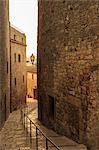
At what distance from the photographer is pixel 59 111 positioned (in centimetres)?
967

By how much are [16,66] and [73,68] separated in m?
13.1

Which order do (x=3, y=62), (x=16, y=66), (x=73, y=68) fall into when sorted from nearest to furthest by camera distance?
(x=73, y=68) < (x=3, y=62) < (x=16, y=66)

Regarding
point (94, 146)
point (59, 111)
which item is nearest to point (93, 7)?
point (94, 146)

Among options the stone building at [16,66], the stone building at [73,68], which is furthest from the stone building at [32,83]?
the stone building at [73,68]

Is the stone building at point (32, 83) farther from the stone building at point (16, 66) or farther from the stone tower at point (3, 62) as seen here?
the stone tower at point (3, 62)

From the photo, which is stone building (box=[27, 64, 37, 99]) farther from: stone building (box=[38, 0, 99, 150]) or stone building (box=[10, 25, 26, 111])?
stone building (box=[38, 0, 99, 150])

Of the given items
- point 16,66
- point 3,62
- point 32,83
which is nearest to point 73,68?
point 3,62

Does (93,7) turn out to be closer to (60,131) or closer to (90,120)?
(90,120)

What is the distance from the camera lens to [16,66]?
20.9m

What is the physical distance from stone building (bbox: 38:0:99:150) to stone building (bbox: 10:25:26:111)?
788cm

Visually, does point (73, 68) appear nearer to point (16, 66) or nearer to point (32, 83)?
point (16, 66)

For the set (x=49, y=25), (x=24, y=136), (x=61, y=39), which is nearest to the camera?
(x=61, y=39)

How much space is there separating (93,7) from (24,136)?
5.09 m

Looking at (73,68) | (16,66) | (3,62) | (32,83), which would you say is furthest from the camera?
(32,83)
